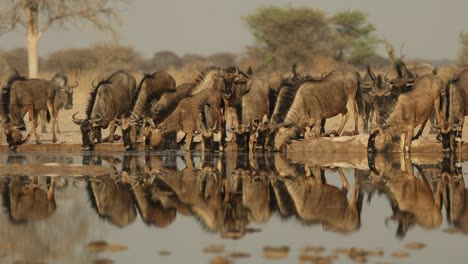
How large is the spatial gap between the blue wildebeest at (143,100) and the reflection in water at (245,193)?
8.51 feet

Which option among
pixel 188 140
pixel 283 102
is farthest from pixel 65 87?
pixel 283 102

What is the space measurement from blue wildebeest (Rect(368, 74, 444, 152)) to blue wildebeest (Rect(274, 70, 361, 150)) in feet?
5.27

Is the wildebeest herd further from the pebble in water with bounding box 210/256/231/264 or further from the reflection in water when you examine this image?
the pebble in water with bounding box 210/256/231/264

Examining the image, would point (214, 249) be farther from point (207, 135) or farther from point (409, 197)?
point (207, 135)

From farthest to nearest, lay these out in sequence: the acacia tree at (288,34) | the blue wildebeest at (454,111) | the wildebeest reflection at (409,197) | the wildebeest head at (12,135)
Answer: the acacia tree at (288,34)
the wildebeest head at (12,135)
the blue wildebeest at (454,111)
the wildebeest reflection at (409,197)

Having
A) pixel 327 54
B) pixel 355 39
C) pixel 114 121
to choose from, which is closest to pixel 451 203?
pixel 114 121

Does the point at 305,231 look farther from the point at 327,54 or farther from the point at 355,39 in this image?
the point at 355,39

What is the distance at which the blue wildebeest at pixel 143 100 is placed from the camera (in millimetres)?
20109

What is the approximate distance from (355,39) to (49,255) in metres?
49.0

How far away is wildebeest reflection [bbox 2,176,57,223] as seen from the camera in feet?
37.2

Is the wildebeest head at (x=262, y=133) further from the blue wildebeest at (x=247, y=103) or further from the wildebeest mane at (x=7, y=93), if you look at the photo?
the wildebeest mane at (x=7, y=93)

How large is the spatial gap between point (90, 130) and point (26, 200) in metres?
8.17

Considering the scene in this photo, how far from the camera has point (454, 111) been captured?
19.4 meters

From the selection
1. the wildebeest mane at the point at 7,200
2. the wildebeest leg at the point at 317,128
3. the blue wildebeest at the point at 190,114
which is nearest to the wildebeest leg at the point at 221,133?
the blue wildebeest at the point at 190,114
